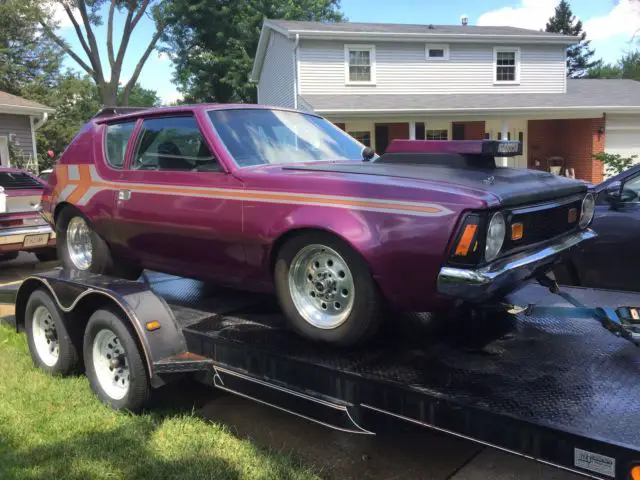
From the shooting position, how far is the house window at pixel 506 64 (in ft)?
70.5

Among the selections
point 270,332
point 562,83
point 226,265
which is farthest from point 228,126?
point 562,83

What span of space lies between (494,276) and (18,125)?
63.3 feet

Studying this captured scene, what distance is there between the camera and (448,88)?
70.0ft

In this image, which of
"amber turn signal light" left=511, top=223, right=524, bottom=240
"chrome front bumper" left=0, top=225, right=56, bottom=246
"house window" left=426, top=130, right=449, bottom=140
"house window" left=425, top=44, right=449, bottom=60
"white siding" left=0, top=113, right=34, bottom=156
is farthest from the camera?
"house window" left=426, top=130, right=449, bottom=140

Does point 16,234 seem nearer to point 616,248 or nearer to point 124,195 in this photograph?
point 124,195

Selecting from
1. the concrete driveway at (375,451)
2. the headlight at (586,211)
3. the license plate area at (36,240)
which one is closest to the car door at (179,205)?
the concrete driveway at (375,451)

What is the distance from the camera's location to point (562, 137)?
23422mm

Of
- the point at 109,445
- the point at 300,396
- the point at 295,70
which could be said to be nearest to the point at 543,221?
the point at 300,396

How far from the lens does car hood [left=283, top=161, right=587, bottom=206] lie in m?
2.78

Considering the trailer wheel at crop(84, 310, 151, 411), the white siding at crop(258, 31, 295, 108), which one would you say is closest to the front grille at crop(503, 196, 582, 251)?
the trailer wheel at crop(84, 310, 151, 411)

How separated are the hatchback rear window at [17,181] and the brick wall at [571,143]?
18.7 meters

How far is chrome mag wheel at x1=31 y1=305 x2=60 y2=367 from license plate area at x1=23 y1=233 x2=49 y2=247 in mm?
4056

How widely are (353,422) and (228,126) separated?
2.13m

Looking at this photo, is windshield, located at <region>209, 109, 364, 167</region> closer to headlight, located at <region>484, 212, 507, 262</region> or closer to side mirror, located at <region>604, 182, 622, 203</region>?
headlight, located at <region>484, 212, 507, 262</region>
